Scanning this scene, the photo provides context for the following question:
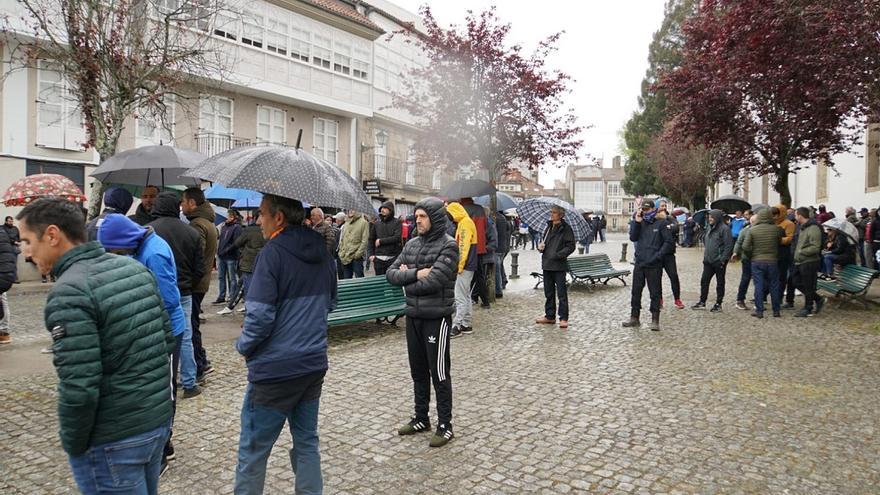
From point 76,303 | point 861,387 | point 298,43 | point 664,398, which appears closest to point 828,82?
point 861,387

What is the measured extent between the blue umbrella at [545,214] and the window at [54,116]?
1314cm

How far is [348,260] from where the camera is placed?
11906mm

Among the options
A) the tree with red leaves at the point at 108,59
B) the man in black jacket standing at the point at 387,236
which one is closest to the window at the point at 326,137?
the tree with red leaves at the point at 108,59

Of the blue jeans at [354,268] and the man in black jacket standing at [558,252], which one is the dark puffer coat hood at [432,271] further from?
the blue jeans at [354,268]

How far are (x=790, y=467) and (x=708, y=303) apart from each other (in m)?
8.51

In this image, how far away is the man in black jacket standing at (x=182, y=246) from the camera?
521cm

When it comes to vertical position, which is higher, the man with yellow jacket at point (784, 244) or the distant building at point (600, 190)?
the distant building at point (600, 190)

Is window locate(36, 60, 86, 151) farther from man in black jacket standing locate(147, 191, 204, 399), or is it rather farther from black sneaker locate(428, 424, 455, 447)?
black sneaker locate(428, 424, 455, 447)

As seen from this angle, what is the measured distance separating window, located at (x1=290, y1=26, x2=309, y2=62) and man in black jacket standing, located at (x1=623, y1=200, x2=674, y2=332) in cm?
1768

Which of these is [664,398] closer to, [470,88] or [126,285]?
[126,285]

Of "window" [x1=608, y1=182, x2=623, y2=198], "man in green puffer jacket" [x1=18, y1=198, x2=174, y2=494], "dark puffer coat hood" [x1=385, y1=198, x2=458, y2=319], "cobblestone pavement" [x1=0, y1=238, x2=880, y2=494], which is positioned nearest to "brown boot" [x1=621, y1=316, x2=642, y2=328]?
"cobblestone pavement" [x1=0, y1=238, x2=880, y2=494]

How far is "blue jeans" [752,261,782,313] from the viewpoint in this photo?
34.1 feet

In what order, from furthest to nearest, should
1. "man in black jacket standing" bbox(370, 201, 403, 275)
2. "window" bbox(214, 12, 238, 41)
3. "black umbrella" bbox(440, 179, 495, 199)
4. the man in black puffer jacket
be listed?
1. "window" bbox(214, 12, 238, 41)
2. "man in black jacket standing" bbox(370, 201, 403, 275)
3. "black umbrella" bbox(440, 179, 495, 199)
4. the man in black puffer jacket

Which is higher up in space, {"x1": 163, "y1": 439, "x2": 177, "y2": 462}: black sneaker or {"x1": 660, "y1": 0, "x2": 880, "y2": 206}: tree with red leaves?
{"x1": 660, "y1": 0, "x2": 880, "y2": 206}: tree with red leaves
